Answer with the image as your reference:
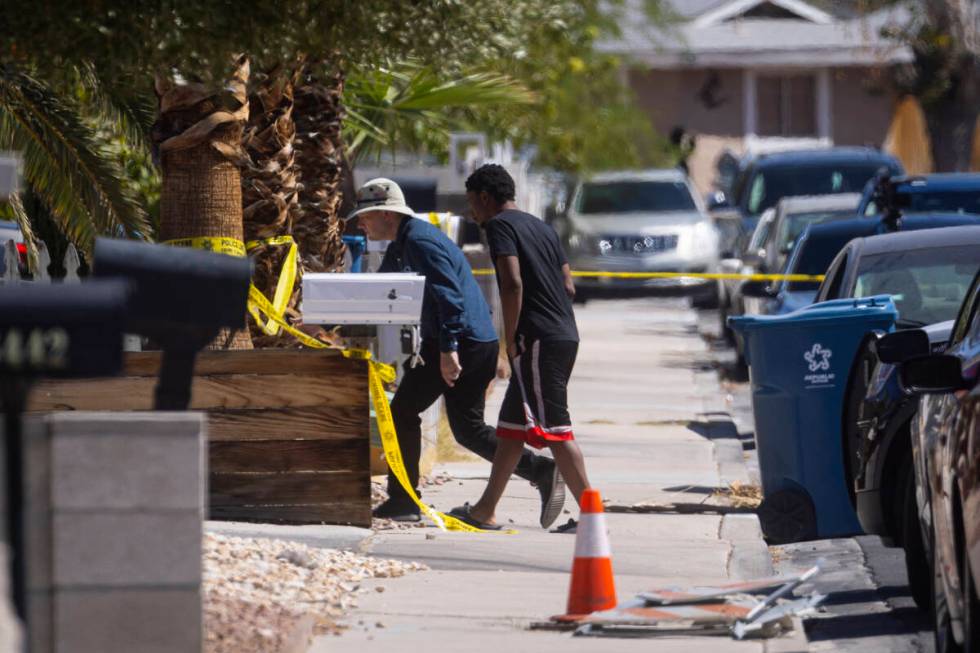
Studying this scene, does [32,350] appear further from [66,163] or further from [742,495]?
[742,495]

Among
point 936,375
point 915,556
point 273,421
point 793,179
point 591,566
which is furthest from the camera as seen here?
point 793,179

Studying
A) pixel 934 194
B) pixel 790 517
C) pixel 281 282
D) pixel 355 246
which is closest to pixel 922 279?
pixel 790 517

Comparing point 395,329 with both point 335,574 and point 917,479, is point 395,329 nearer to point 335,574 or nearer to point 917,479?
point 335,574

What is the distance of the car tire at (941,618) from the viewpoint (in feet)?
20.2

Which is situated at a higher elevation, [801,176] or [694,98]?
[694,98]

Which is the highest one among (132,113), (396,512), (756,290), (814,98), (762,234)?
(814,98)

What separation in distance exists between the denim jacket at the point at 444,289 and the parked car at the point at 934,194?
18.7ft

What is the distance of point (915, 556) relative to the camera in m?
7.64

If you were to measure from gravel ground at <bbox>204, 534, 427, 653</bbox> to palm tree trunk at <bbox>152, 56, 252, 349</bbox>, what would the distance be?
2004mm

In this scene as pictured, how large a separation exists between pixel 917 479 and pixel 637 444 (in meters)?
6.50

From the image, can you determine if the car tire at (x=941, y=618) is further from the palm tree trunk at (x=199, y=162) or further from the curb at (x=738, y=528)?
the palm tree trunk at (x=199, y=162)

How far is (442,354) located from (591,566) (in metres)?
2.56

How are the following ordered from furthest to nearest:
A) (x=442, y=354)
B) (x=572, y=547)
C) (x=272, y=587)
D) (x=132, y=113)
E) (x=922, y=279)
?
1. (x=132, y=113)
2. (x=922, y=279)
3. (x=442, y=354)
4. (x=572, y=547)
5. (x=272, y=587)

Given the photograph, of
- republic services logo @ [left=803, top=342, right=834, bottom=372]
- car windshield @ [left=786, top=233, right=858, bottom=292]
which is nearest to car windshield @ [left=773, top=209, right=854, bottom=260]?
car windshield @ [left=786, top=233, right=858, bottom=292]
